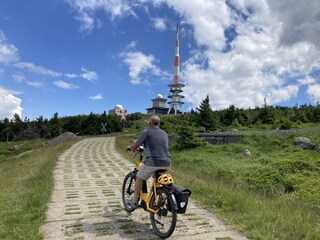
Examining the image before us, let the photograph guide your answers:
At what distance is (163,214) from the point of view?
5441 millimetres

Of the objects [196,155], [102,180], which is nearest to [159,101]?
[196,155]

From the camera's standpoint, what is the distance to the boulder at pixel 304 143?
63.0 ft

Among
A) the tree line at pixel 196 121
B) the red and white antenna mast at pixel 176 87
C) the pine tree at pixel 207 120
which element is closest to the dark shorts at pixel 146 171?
the tree line at pixel 196 121

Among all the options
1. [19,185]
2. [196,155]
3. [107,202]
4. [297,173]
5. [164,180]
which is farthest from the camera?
[196,155]

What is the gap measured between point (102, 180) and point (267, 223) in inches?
259

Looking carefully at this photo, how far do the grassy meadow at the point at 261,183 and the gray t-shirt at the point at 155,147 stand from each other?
184 centimetres

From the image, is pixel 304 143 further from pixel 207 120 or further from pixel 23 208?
pixel 207 120

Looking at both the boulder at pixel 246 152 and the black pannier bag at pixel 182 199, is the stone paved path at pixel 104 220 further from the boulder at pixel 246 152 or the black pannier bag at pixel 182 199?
the boulder at pixel 246 152

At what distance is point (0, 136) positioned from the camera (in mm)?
79188

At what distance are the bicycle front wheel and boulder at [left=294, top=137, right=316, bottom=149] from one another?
16302 millimetres

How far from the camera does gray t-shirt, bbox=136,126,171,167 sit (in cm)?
582

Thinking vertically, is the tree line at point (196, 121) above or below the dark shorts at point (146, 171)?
above

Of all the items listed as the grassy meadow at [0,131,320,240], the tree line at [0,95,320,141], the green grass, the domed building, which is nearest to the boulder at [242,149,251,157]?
the grassy meadow at [0,131,320,240]

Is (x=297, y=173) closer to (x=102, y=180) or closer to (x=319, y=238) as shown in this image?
(x=102, y=180)
